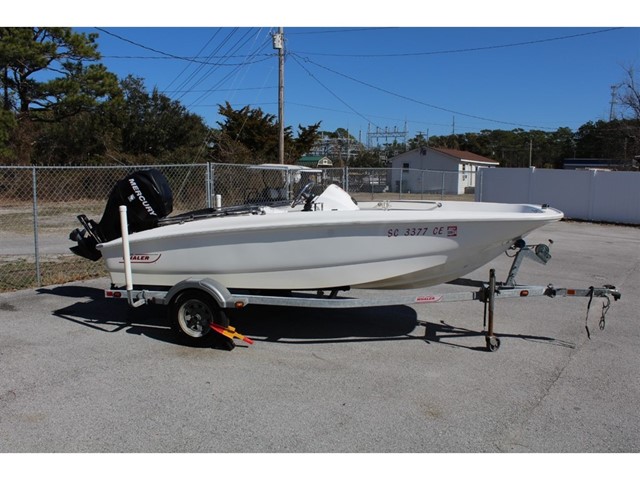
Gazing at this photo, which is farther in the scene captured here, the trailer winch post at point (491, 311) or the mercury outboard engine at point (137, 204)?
the mercury outboard engine at point (137, 204)

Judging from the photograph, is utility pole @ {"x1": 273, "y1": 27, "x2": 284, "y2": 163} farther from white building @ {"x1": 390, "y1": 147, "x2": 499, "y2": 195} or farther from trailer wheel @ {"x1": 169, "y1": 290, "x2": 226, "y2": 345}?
white building @ {"x1": 390, "y1": 147, "x2": 499, "y2": 195}

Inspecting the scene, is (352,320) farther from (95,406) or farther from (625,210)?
(625,210)

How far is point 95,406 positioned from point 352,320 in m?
2.95

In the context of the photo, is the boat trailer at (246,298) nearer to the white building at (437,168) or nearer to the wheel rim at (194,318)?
the wheel rim at (194,318)

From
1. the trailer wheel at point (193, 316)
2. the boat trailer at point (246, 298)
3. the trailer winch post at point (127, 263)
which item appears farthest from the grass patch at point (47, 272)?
the trailer wheel at point (193, 316)

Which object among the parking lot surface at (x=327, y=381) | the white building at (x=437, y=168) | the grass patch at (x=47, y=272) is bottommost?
the parking lot surface at (x=327, y=381)

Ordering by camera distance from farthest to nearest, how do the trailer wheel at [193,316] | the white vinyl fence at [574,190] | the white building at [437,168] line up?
the white building at [437,168] → the white vinyl fence at [574,190] → the trailer wheel at [193,316]

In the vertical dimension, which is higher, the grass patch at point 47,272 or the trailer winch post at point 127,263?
the trailer winch post at point 127,263

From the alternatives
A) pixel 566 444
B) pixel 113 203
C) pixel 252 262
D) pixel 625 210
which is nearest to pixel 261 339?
pixel 252 262

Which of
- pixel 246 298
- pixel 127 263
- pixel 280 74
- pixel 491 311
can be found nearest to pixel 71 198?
pixel 280 74

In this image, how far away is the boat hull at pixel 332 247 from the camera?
4.65 m

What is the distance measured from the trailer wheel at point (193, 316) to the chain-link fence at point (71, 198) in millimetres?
2407

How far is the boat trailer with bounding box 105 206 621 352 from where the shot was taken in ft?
15.7

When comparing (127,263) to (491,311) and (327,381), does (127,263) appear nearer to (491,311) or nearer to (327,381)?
(327,381)
